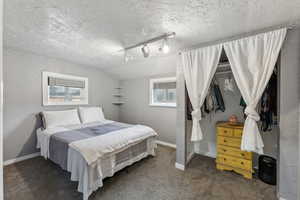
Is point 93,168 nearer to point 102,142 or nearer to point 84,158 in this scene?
point 84,158

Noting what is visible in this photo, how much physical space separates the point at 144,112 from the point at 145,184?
2223 millimetres

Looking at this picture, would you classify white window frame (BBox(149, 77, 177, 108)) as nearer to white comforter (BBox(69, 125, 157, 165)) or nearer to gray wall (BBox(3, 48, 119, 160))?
white comforter (BBox(69, 125, 157, 165))

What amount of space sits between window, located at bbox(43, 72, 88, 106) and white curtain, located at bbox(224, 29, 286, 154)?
11.2ft

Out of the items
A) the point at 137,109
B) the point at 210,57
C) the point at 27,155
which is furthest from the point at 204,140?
the point at 27,155

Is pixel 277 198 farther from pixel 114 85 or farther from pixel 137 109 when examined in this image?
pixel 114 85

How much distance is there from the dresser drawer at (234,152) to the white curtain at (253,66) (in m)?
0.34

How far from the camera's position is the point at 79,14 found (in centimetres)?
144

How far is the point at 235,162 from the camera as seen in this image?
217 cm

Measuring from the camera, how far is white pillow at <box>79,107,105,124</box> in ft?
10.6

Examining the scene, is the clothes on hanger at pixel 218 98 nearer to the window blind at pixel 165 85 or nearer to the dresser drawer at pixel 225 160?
the dresser drawer at pixel 225 160

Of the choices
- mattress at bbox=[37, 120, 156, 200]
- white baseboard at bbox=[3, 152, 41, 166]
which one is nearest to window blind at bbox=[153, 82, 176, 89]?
mattress at bbox=[37, 120, 156, 200]

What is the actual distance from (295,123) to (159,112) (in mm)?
2564

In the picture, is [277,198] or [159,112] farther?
[159,112]

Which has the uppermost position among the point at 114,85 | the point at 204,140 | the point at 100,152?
the point at 114,85
